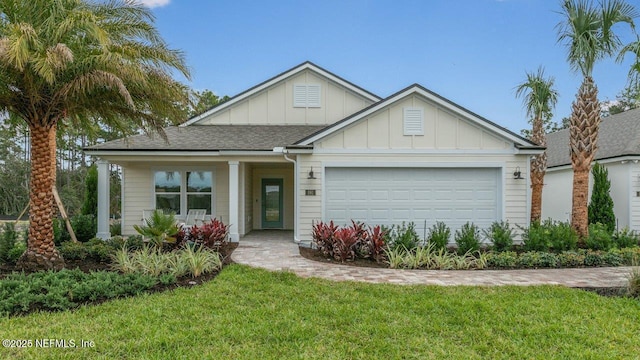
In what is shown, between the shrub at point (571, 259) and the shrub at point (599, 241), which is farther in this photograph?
the shrub at point (599, 241)

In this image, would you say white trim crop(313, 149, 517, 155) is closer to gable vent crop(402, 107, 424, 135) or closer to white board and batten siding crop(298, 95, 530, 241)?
white board and batten siding crop(298, 95, 530, 241)

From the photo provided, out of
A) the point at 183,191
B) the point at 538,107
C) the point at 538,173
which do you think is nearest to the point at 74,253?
the point at 183,191

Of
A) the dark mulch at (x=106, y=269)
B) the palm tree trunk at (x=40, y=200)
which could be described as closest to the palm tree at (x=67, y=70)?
the palm tree trunk at (x=40, y=200)

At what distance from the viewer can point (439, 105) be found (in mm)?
10164

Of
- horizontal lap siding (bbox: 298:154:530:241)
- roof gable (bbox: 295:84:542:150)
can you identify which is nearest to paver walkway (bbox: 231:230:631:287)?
horizontal lap siding (bbox: 298:154:530:241)

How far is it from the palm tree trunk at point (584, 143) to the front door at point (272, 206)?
33.0 ft

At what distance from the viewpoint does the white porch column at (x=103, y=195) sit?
37.1ft

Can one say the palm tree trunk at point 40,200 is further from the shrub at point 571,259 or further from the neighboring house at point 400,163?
the shrub at point 571,259

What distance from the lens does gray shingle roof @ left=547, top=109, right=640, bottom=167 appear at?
12.4 meters

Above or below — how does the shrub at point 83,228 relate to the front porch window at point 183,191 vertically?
below

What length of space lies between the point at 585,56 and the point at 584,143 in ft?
7.73

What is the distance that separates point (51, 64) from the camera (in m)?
5.88

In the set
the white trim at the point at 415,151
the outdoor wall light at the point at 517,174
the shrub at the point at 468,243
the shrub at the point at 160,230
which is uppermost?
the white trim at the point at 415,151

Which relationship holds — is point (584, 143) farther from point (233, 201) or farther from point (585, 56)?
point (233, 201)
